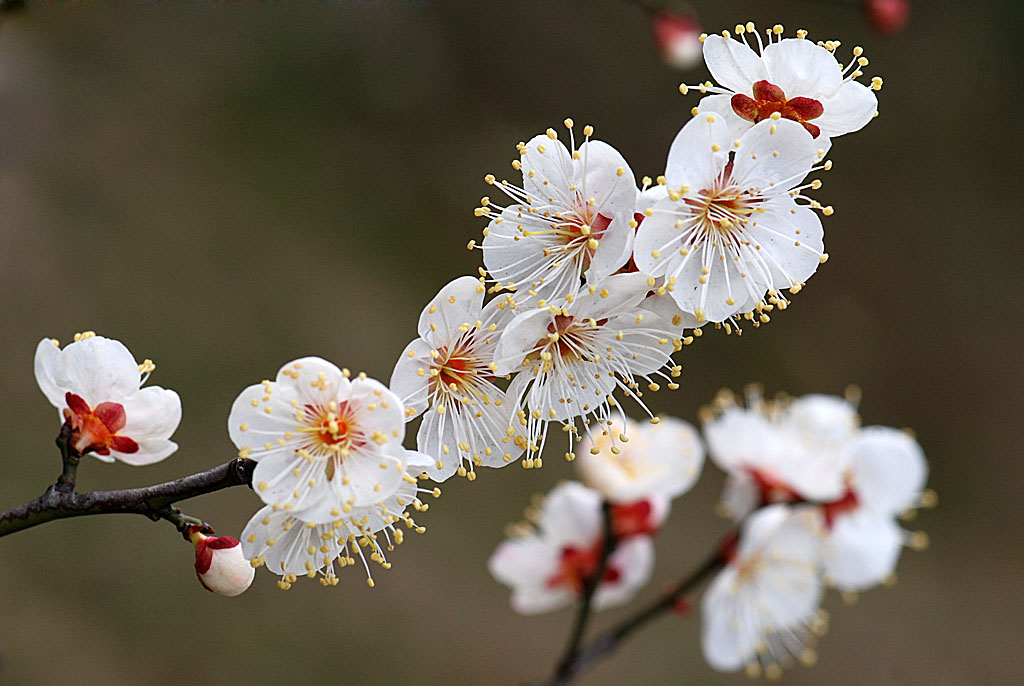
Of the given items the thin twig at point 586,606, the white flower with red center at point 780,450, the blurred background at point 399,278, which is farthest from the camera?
the blurred background at point 399,278

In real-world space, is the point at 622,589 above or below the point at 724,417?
below

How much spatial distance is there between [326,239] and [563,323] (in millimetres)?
2538

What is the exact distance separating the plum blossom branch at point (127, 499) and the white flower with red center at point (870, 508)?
885mm

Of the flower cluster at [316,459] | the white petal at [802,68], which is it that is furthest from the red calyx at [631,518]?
the white petal at [802,68]

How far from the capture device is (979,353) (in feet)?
13.0

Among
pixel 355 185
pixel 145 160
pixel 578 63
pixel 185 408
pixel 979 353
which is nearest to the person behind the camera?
pixel 185 408

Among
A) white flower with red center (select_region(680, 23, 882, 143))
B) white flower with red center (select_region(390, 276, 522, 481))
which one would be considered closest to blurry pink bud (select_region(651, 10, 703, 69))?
white flower with red center (select_region(680, 23, 882, 143))

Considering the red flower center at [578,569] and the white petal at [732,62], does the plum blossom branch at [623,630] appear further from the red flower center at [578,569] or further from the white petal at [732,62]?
the white petal at [732,62]

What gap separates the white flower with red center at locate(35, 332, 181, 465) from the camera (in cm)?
70

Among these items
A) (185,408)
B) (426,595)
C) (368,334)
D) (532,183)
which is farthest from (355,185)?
(532,183)

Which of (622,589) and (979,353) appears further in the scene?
(979,353)

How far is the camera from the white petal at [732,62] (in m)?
0.70

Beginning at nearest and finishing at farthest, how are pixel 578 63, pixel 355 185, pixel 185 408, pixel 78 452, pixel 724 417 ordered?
pixel 78 452 → pixel 724 417 → pixel 185 408 → pixel 355 185 → pixel 578 63

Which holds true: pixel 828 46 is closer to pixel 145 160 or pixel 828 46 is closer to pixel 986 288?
pixel 145 160
